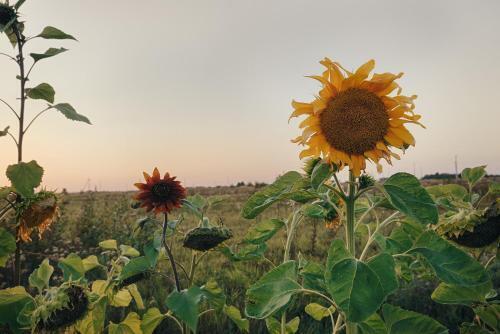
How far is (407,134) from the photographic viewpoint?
1497mm

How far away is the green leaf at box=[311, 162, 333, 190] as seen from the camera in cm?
137

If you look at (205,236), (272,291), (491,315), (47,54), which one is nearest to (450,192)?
(491,315)

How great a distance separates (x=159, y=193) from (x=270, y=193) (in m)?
0.55

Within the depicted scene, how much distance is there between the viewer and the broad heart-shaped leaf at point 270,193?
1500 millimetres

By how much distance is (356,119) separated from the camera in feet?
4.84

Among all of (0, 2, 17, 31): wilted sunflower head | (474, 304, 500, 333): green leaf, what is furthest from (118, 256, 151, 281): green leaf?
(474, 304, 500, 333): green leaf

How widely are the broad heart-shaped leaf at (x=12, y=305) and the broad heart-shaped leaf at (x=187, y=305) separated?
0.66 meters

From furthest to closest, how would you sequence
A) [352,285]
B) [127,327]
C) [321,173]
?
[127,327] → [321,173] → [352,285]

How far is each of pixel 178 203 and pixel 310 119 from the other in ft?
2.24

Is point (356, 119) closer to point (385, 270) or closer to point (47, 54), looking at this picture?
point (385, 270)

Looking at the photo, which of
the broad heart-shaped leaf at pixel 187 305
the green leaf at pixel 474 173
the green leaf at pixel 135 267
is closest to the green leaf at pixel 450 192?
the green leaf at pixel 474 173

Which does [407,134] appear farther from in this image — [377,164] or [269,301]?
[269,301]

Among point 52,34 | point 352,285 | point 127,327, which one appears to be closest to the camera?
point 352,285

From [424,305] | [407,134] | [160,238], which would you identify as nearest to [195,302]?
[160,238]
